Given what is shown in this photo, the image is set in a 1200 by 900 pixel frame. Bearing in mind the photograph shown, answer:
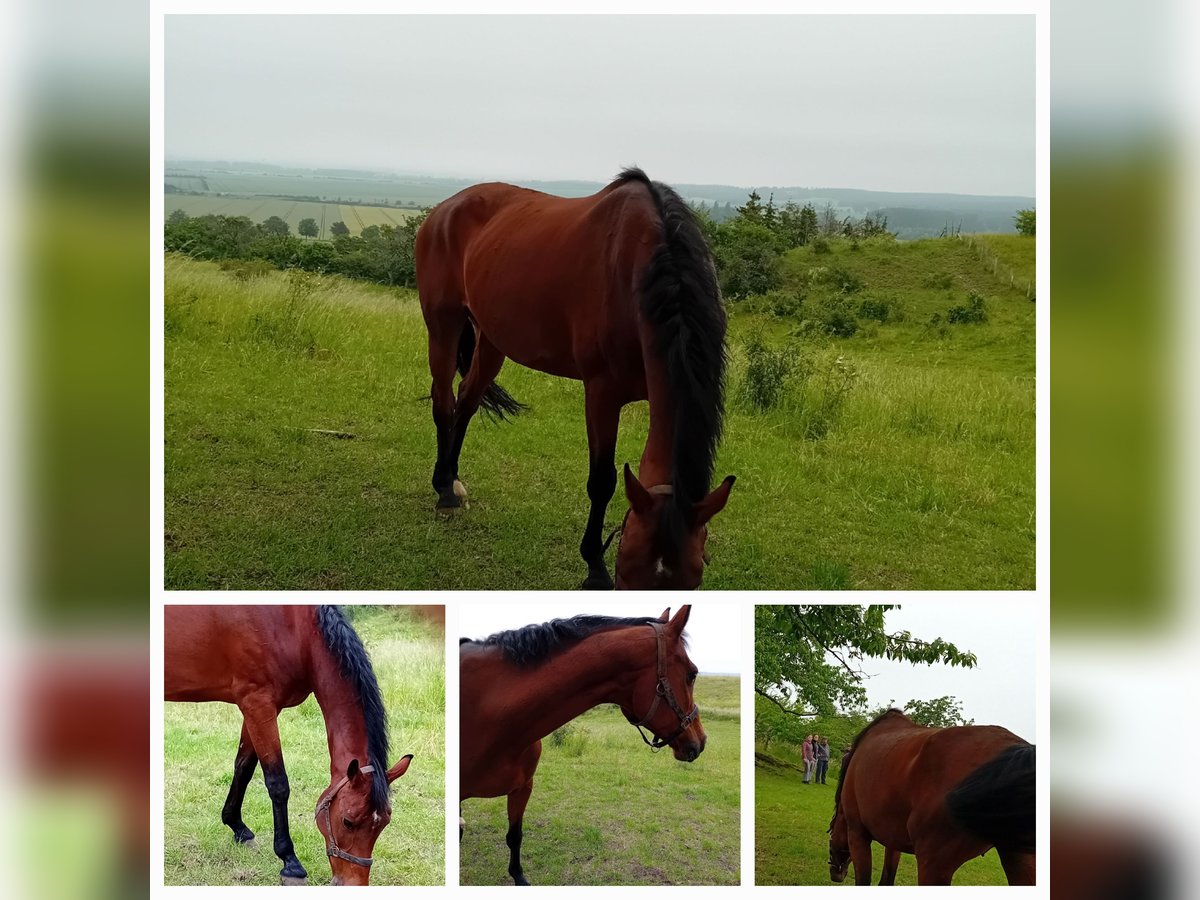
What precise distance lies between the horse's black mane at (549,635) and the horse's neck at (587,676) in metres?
0.03

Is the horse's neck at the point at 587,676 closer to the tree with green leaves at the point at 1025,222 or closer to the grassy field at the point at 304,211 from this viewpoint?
the grassy field at the point at 304,211

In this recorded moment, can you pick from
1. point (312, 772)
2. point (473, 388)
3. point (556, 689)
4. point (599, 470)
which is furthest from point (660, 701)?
point (473, 388)

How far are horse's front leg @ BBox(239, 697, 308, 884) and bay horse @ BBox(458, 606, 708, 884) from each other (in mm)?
652

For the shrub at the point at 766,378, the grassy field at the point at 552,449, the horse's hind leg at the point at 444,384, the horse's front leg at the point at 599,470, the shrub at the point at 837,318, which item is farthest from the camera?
the shrub at the point at 837,318

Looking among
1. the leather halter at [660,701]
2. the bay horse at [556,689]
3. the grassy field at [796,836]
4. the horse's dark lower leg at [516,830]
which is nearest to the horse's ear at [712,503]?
the bay horse at [556,689]

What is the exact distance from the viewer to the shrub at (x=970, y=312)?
221 inches

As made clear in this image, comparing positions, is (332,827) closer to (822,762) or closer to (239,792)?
(239,792)

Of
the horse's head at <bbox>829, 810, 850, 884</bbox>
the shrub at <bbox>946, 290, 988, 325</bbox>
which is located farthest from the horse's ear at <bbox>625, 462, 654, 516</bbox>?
the shrub at <bbox>946, 290, 988, 325</bbox>
